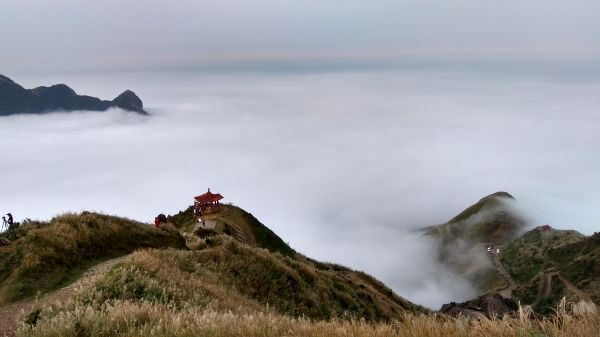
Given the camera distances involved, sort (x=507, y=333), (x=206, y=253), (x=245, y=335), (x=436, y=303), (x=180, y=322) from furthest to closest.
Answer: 1. (x=436, y=303)
2. (x=206, y=253)
3. (x=180, y=322)
4. (x=245, y=335)
5. (x=507, y=333)

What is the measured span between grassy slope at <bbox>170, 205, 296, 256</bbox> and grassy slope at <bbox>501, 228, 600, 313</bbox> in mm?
82484

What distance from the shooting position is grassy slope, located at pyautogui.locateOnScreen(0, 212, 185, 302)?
12.9 meters

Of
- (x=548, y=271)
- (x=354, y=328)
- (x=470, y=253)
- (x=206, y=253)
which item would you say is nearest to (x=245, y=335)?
(x=354, y=328)

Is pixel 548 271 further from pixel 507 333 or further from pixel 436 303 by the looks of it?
pixel 507 333

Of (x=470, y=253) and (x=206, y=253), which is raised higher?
(x=206, y=253)

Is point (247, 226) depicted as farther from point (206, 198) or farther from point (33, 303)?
point (33, 303)

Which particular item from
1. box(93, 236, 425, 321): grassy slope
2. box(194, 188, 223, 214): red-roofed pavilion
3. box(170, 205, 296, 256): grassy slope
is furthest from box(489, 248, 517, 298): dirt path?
box(93, 236, 425, 321): grassy slope

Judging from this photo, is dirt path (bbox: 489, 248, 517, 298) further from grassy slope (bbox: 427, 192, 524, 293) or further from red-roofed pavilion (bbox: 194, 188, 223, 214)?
red-roofed pavilion (bbox: 194, 188, 223, 214)

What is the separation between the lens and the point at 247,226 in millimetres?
46438

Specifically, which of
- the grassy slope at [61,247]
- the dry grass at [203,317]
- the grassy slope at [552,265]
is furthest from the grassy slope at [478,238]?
the dry grass at [203,317]

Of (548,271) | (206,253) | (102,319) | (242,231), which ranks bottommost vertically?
(548,271)

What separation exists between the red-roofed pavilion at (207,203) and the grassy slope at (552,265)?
8645cm

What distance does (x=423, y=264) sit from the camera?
195 metres

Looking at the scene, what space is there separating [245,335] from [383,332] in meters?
1.75
